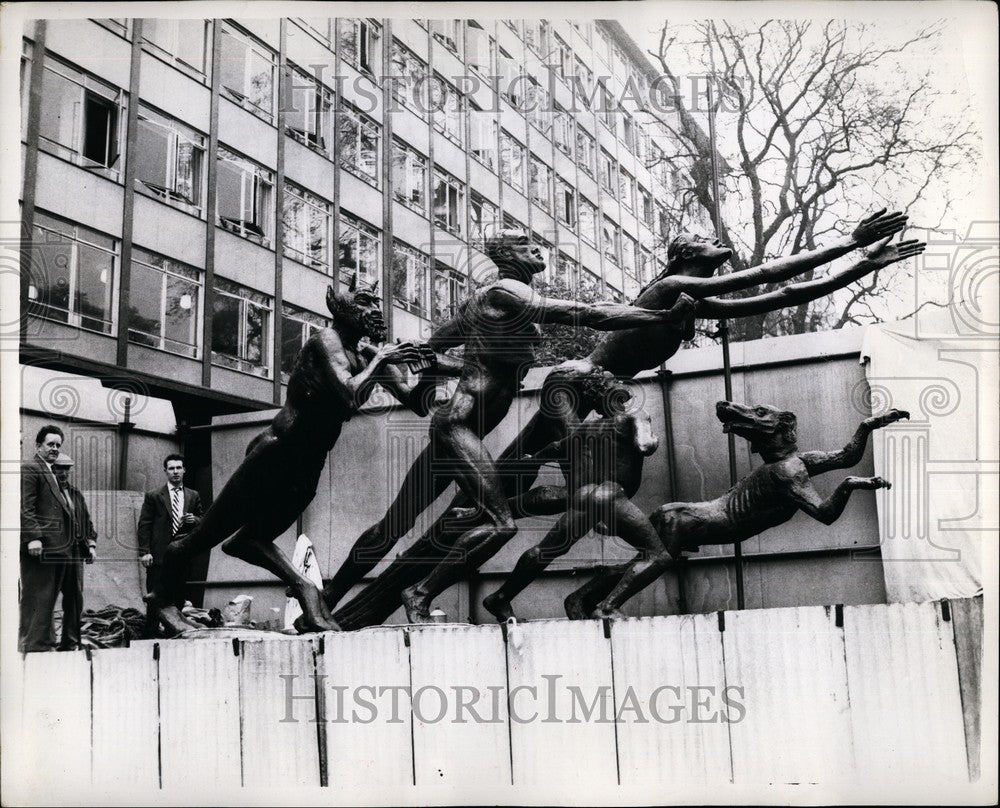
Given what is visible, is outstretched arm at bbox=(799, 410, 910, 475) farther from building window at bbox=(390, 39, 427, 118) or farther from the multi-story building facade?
building window at bbox=(390, 39, 427, 118)

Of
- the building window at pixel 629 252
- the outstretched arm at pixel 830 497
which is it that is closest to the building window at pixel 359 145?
the building window at pixel 629 252

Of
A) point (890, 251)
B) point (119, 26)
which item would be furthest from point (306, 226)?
point (890, 251)

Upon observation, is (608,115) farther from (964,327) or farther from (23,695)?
(23,695)

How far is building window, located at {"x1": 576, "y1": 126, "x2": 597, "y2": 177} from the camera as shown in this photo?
58.0 ft

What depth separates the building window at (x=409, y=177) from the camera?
20203 millimetres

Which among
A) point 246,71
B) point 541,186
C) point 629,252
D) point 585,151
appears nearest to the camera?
point 629,252

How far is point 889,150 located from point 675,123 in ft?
10.4

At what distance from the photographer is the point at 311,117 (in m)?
20.9

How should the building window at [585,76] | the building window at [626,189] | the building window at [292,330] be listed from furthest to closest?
the building window at [292,330], the building window at [626,189], the building window at [585,76]

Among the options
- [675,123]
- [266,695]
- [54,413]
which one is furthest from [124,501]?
[675,123]

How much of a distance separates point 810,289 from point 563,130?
43.8ft

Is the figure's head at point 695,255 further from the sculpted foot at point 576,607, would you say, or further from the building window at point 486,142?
the building window at point 486,142

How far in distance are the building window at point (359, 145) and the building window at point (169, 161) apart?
8.92ft

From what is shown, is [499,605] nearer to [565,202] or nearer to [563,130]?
[565,202]
